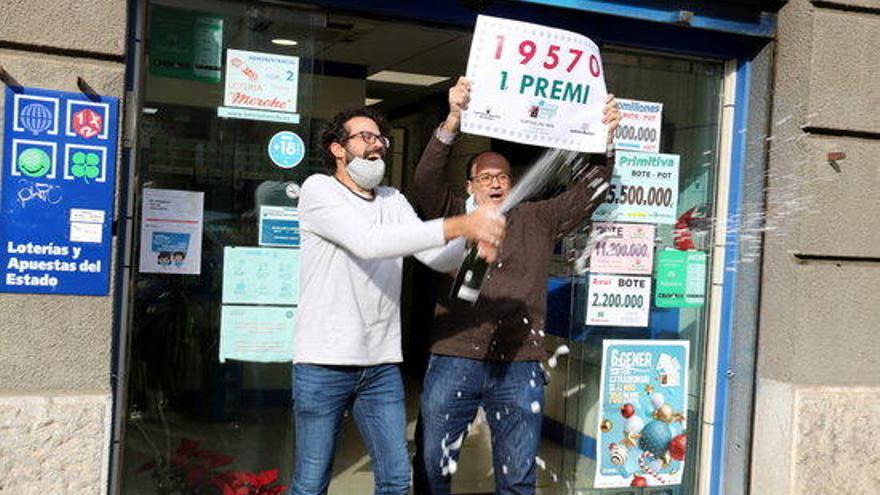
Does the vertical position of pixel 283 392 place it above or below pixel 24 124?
below

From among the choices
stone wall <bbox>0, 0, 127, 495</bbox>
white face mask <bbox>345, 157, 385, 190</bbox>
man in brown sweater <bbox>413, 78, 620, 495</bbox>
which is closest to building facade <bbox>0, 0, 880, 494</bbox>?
stone wall <bbox>0, 0, 127, 495</bbox>

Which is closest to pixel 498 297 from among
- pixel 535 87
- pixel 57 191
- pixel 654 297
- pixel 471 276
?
pixel 471 276

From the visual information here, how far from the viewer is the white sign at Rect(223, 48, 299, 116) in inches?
171

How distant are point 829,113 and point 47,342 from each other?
12.8 feet

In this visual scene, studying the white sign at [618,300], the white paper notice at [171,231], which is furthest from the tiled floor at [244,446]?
the white sign at [618,300]

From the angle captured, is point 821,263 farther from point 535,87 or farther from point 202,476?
point 202,476

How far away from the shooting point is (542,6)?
471 cm

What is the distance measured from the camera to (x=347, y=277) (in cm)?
355

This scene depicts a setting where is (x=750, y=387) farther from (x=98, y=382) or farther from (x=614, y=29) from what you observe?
(x=98, y=382)

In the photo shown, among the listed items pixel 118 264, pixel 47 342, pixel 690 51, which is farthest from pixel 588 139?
pixel 47 342

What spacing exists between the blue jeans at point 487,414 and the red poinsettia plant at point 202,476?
0.84 metres

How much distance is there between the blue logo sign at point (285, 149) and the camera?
14.5 feet

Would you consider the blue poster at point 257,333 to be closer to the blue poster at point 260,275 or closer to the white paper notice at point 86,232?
the blue poster at point 260,275

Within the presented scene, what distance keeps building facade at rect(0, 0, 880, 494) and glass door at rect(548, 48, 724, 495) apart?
12 mm
